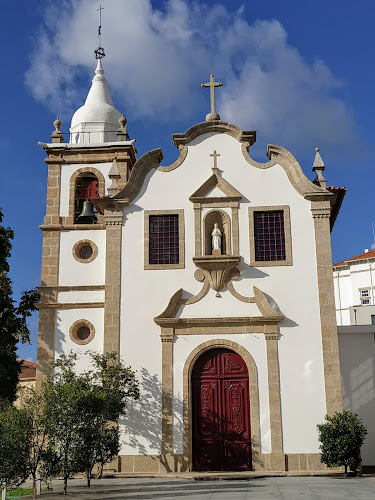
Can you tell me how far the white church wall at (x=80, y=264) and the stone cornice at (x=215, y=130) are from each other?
166 inches

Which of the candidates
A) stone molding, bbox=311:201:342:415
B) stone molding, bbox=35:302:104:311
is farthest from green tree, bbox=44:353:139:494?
stone molding, bbox=311:201:342:415

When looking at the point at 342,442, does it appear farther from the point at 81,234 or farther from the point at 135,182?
the point at 81,234

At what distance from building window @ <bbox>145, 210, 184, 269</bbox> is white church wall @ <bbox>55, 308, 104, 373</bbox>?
7.98ft

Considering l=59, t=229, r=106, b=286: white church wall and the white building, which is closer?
the white building

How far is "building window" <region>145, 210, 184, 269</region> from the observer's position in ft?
67.7

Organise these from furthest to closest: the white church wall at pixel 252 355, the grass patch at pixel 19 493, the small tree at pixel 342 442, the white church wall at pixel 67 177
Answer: the white church wall at pixel 67 177, the white church wall at pixel 252 355, the small tree at pixel 342 442, the grass patch at pixel 19 493

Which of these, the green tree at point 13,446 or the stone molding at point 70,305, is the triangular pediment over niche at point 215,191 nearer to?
the stone molding at point 70,305

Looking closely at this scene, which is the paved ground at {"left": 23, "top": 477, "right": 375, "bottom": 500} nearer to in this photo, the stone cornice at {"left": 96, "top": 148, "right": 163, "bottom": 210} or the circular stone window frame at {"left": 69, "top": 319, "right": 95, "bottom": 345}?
the circular stone window frame at {"left": 69, "top": 319, "right": 95, "bottom": 345}

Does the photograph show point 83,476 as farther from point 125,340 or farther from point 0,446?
point 0,446

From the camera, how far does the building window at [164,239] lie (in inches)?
813

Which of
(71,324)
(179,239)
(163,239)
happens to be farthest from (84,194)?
(71,324)

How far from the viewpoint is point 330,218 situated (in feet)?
73.1

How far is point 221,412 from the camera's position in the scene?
760 inches

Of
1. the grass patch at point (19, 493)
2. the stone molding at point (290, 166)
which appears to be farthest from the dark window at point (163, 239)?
the grass patch at point (19, 493)
